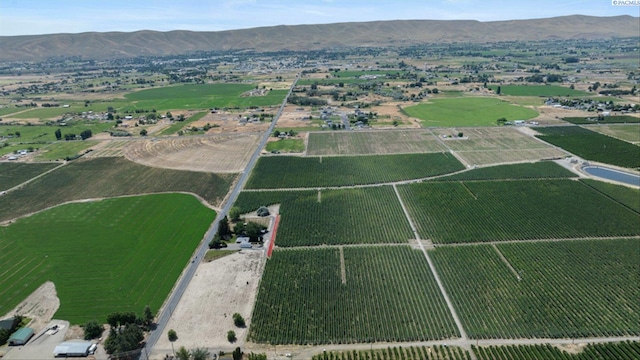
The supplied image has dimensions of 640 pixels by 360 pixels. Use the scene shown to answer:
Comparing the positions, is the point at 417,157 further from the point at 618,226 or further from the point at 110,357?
the point at 110,357

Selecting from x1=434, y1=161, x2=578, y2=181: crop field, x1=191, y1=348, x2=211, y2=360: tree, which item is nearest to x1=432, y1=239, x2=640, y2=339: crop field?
x1=434, y1=161, x2=578, y2=181: crop field

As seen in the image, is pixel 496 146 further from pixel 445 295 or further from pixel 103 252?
pixel 103 252

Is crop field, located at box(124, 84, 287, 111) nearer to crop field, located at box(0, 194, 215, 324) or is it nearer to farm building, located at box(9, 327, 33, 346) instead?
crop field, located at box(0, 194, 215, 324)

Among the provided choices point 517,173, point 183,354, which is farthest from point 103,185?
point 517,173

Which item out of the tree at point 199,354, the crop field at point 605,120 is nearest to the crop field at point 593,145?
the crop field at point 605,120

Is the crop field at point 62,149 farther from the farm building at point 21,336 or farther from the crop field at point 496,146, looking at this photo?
the crop field at point 496,146

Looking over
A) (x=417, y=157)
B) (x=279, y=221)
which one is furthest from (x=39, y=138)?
(x=417, y=157)
